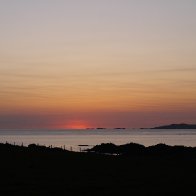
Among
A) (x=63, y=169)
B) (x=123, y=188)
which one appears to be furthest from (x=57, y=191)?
(x=63, y=169)

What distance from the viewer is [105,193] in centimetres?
2792

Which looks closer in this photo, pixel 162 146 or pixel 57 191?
pixel 57 191

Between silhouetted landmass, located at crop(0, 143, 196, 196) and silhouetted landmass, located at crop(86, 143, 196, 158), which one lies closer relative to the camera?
silhouetted landmass, located at crop(0, 143, 196, 196)

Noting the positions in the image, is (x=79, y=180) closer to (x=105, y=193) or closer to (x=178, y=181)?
(x=105, y=193)

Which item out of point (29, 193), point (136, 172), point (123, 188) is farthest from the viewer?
point (136, 172)

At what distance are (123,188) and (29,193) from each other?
6.87m

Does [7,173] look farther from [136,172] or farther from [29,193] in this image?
[136,172]

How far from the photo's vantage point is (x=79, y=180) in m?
33.6

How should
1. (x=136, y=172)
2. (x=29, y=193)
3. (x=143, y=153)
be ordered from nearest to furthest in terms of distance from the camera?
(x=29, y=193) → (x=136, y=172) → (x=143, y=153)

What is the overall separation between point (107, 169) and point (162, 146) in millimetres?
45255

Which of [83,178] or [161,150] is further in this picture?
[161,150]

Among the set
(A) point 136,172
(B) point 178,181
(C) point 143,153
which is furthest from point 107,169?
(C) point 143,153

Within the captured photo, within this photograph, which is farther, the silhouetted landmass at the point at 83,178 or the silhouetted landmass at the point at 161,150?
the silhouetted landmass at the point at 161,150

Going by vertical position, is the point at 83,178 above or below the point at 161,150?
below
